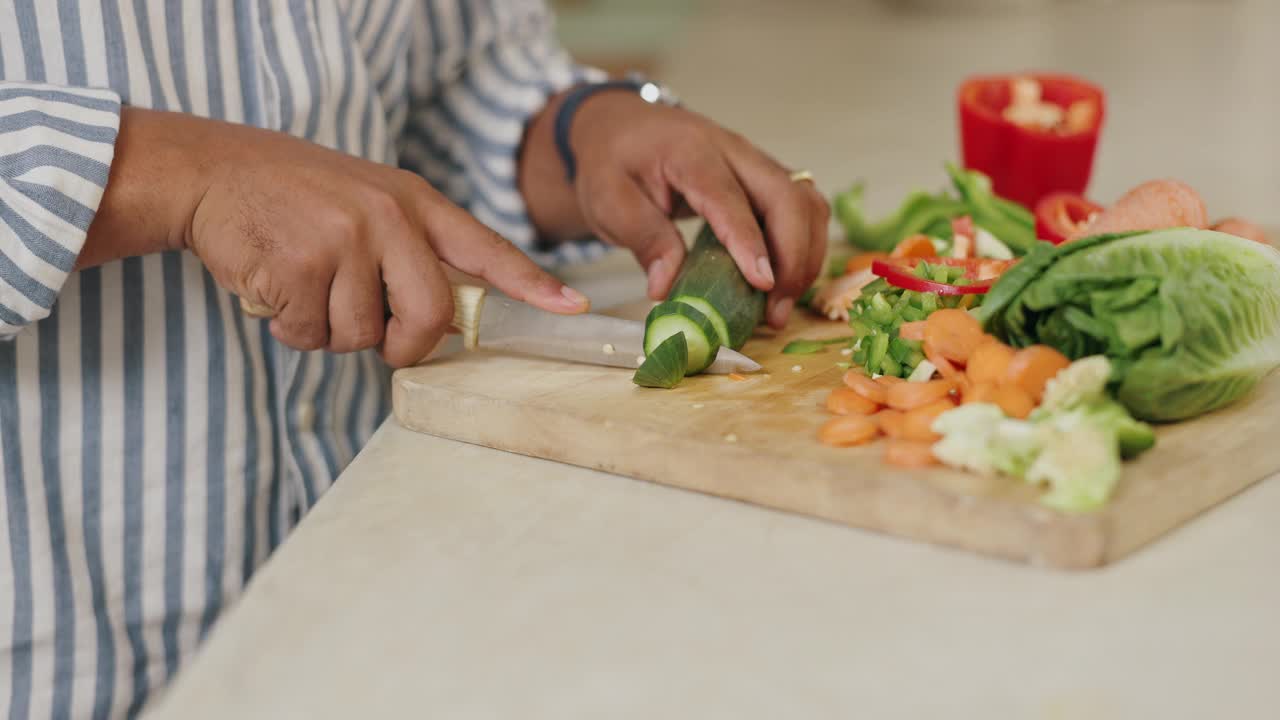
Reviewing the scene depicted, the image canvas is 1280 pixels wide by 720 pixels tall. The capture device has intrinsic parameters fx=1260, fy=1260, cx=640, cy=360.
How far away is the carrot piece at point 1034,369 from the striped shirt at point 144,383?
0.76 meters

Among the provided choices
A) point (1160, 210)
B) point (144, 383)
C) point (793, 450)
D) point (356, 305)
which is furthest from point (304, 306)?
point (1160, 210)

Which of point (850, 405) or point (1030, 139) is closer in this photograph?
point (850, 405)

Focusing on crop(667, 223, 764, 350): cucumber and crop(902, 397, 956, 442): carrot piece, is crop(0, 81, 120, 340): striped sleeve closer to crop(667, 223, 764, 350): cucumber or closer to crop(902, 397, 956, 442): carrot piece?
crop(667, 223, 764, 350): cucumber

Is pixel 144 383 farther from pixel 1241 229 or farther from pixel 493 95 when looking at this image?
pixel 1241 229

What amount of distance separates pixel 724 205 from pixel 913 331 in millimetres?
346

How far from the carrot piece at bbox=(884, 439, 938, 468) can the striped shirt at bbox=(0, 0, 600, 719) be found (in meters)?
0.68

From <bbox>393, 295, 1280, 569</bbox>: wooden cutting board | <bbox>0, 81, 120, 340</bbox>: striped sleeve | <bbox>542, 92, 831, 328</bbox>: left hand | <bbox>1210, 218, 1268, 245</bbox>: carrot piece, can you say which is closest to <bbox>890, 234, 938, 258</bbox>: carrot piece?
<bbox>542, 92, 831, 328</bbox>: left hand

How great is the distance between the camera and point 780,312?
1.38m

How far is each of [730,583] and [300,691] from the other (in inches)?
11.5

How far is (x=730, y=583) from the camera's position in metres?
0.87

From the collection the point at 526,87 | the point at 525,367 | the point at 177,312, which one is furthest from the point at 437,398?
the point at 526,87

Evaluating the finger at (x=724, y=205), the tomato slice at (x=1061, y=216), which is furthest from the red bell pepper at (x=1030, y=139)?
the finger at (x=724, y=205)

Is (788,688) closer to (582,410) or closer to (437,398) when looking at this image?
(582,410)

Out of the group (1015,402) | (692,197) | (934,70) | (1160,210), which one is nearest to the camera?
(1015,402)
